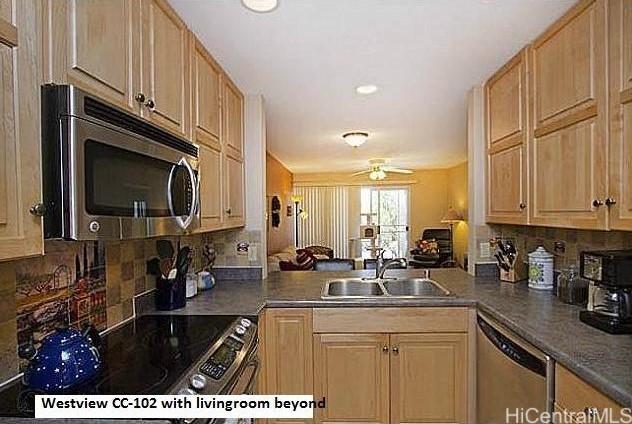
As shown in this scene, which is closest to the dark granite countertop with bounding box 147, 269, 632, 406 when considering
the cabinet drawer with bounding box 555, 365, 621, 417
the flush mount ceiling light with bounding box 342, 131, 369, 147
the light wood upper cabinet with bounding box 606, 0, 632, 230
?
the cabinet drawer with bounding box 555, 365, 621, 417

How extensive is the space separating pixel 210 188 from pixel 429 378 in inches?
62.6

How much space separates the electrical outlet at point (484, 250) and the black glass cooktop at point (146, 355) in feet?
6.03

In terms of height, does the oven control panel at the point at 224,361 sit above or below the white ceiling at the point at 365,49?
below

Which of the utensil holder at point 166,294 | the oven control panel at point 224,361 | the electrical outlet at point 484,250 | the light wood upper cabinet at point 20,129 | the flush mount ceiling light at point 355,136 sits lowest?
the oven control panel at point 224,361

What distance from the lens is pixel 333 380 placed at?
2395mm

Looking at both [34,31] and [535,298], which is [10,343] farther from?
[535,298]

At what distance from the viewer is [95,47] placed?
3.92ft

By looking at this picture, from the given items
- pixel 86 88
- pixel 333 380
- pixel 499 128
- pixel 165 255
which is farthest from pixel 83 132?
pixel 499 128

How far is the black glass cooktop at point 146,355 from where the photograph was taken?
1.17 m

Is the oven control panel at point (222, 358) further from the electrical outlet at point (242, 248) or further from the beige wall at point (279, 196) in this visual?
the beige wall at point (279, 196)

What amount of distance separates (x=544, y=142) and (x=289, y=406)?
1832 millimetres

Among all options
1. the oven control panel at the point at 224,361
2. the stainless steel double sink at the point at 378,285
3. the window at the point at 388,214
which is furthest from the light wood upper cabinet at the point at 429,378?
the window at the point at 388,214

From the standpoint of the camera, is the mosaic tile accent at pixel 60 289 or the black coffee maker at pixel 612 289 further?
the black coffee maker at pixel 612 289

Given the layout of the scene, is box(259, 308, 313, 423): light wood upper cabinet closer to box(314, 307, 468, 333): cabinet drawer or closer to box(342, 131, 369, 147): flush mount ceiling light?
box(314, 307, 468, 333): cabinet drawer
